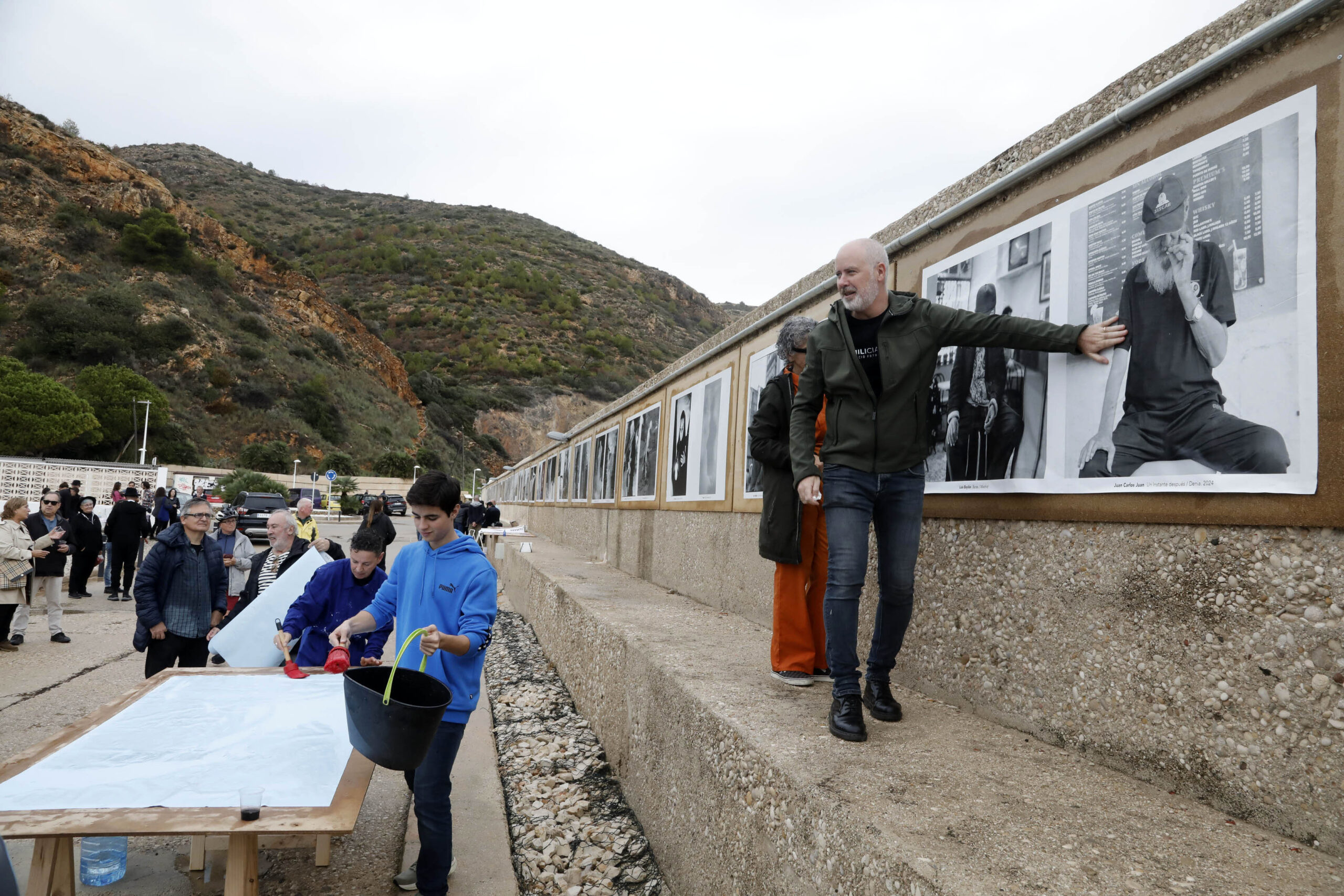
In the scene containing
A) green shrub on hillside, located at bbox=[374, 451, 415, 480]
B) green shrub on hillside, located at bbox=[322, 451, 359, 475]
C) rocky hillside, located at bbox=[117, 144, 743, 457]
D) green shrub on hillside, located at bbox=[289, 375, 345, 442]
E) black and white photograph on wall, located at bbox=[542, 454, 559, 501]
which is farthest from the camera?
rocky hillside, located at bbox=[117, 144, 743, 457]

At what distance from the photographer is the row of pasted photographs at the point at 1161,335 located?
1908 mm

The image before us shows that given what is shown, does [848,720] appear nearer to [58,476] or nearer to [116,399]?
[58,476]

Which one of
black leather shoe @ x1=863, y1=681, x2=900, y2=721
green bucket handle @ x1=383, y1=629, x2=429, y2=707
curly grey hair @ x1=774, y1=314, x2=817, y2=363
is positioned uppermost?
curly grey hair @ x1=774, y1=314, x2=817, y2=363

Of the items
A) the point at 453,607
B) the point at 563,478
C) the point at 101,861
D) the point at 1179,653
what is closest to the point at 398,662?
the point at 453,607

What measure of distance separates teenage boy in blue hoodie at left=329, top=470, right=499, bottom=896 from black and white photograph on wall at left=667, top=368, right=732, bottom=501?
9.66 ft

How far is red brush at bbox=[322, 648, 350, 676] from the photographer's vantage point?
11.3 ft

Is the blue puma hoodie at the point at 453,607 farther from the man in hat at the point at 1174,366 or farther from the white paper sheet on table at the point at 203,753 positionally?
the man in hat at the point at 1174,366

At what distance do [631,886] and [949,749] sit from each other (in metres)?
1.76

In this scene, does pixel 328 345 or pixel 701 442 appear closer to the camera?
pixel 701 442

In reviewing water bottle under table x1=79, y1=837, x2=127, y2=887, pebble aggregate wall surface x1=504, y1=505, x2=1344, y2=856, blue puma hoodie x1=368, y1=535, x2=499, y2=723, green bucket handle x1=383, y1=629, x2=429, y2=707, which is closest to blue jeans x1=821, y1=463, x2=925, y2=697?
pebble aggregate wall surface x1=504, y1=505, x2=1344, y2=856

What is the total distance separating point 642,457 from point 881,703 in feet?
21.4

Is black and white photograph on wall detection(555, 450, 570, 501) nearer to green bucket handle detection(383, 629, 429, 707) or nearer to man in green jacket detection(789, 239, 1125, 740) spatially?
green bucket handle detection(383, 629, 429, 707)

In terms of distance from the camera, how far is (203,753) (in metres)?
2.91

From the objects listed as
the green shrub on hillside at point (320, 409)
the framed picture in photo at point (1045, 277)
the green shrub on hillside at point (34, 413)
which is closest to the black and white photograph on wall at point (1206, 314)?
the framed picture in photo at point (1045, 277)
